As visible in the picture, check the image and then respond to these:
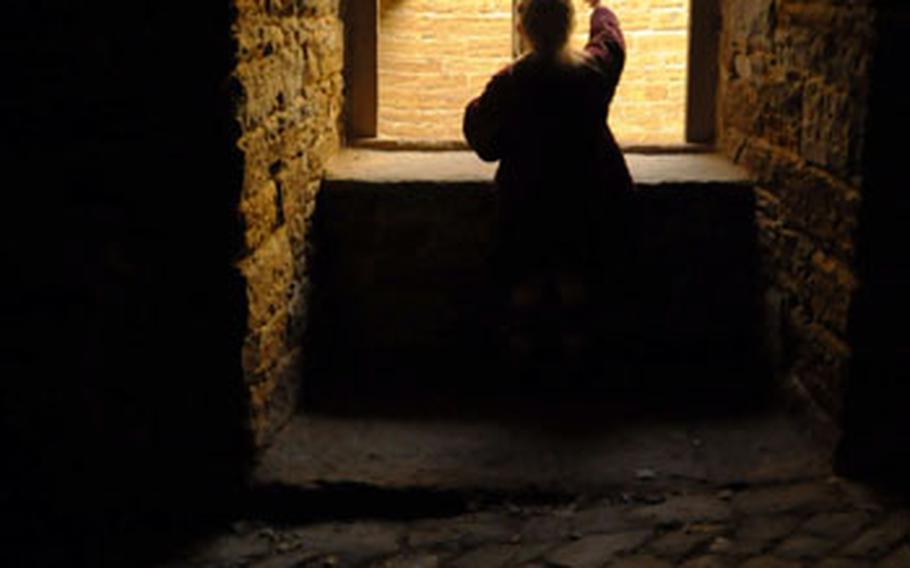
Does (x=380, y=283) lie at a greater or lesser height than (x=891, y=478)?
greater

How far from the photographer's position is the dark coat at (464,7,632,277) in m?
4.61

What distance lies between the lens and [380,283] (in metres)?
5.14

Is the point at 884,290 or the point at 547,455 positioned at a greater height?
the point at 884,290

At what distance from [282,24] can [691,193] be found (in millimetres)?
1639

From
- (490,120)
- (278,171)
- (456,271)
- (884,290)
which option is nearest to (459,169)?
(456,271)

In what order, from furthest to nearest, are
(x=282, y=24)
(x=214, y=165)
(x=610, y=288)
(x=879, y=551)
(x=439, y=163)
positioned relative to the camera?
1. (x=439, y=163)
2. (x=610, y=288)
3. (x=282, y=24)
4. (x=214, y=165)
5. (x=879, y=551)

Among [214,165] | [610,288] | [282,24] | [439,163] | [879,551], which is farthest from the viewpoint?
[439,163]

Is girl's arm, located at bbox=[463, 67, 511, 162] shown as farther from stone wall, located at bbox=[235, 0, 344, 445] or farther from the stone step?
stone wall, located at bbox=[235, 0, 344, 445]

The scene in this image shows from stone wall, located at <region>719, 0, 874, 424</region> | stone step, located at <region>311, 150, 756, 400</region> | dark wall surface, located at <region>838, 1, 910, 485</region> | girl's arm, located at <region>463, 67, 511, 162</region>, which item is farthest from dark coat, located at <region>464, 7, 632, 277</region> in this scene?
dark wall surface, located at <region>838, 1, 910, 485</region>

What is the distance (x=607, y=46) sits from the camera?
4.86 metres

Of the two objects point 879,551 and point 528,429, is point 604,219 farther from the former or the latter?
point 879,551

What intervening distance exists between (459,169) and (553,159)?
2.24 feet

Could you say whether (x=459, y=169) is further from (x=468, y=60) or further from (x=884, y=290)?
(x=468, y=60)

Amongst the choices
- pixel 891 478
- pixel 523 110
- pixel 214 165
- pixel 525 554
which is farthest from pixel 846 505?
pixel 214 165
